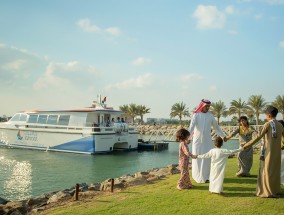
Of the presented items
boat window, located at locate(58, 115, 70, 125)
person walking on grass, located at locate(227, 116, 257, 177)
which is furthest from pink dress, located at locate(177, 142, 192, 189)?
boat window, located at locate(58, 115, 70, 125)

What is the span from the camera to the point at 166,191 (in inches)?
289

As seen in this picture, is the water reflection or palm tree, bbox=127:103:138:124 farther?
palm tree, bbox=127:103:138:124

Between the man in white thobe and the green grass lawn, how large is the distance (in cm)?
32

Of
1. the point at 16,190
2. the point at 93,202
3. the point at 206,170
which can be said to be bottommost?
the point at 16,190

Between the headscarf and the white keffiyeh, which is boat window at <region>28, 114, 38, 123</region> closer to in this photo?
the headscarf

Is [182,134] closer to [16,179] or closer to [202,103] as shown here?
[202,103]

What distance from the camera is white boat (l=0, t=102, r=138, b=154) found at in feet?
85.8

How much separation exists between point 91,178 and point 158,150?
14.8 m

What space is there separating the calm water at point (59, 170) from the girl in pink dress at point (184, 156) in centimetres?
723

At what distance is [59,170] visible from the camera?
1852cm

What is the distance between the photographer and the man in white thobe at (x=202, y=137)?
7504 mm

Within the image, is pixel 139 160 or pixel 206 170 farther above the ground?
pixel 206 170

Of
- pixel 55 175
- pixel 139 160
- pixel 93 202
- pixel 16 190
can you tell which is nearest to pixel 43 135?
pixel 139 160

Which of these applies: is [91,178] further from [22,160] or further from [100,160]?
[22,160]
